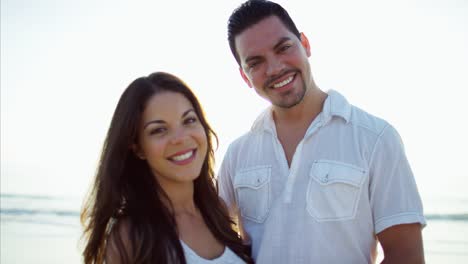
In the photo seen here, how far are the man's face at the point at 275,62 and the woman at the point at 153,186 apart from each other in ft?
1.64

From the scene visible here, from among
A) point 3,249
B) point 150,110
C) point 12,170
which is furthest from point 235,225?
point 12,170

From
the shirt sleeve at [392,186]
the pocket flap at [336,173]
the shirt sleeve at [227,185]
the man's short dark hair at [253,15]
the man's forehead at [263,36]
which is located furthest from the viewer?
the shirt sleeve at [227,185]

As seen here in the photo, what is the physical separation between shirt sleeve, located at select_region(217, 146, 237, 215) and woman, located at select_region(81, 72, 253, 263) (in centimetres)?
37

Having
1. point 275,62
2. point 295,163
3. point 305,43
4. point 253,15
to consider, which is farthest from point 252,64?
point 295,163

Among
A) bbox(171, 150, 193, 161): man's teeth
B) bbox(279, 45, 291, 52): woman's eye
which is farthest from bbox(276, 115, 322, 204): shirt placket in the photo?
bbox(171, 150, 193, 161): man's teeth

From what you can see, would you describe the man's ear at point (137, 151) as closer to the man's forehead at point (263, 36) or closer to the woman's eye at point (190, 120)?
the woman's eye at point (190, 120)

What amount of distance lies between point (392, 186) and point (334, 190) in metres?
0.37

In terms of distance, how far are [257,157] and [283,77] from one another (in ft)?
2.04

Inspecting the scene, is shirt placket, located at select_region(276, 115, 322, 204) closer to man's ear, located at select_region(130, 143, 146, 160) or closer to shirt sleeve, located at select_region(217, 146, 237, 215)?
shirt sleeve, located at select_region(217, 146, 237, 215)

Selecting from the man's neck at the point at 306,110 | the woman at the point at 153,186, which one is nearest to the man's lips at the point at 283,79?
the man's neck at the point at 306,110

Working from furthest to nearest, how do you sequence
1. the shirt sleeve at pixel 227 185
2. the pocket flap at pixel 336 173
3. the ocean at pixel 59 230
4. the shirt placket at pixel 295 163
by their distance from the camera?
the ocean at pixel 59 230
the shirt sleeve at pixel 227 185
the shirt placket at pixel 295 163
the pocket flap at pixel 336 173

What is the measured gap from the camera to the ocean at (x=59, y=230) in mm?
9352

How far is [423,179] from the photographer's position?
1808 centimetres

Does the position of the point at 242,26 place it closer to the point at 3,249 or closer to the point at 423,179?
the point at 3,249
